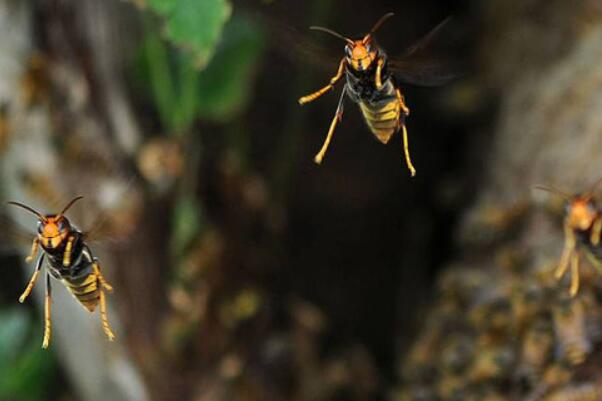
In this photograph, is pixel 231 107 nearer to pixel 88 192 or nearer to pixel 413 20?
pixel 88 192

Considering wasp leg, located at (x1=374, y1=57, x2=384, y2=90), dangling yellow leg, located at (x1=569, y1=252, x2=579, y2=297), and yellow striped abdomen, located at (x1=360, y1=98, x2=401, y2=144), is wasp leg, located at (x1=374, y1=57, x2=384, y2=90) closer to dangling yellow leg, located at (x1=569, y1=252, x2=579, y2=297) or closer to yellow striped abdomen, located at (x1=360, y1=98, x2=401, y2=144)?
yellow striped abdomen, located at (x1=360, y1=98, x2=401, y2=144)

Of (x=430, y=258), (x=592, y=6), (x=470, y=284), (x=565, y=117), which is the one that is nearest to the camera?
(x=470, y=284)

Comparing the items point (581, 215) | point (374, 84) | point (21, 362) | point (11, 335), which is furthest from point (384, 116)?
point (21, 362)

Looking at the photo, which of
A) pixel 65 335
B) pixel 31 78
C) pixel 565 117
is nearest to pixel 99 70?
pixel 31 78

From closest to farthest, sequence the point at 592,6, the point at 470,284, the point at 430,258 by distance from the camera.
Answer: the point at 470,284 → the point at 592,6 → the point at 430,258

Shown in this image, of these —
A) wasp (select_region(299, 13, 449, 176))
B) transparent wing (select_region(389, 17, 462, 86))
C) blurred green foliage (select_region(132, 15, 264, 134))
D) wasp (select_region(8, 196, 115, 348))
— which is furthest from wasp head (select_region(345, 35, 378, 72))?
blurred green foliage (select_region(132, 15, 264, 134))

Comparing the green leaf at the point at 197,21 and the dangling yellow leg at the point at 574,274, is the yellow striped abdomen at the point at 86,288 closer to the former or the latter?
the green leaf at the point at 197,21

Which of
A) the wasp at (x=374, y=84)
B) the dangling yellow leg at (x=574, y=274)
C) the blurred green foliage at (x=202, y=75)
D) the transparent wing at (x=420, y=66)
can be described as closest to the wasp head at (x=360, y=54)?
the wasp at (x=374, y=84)
